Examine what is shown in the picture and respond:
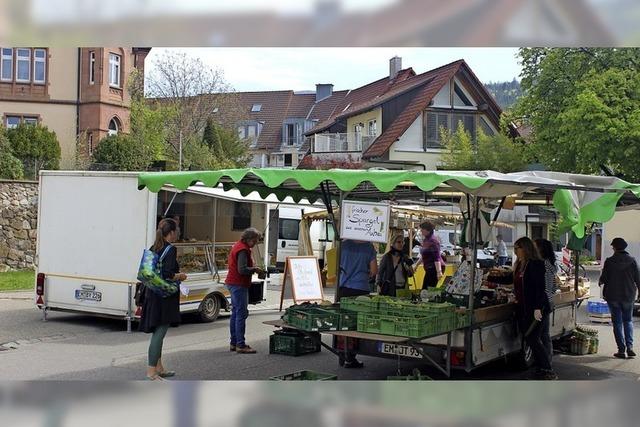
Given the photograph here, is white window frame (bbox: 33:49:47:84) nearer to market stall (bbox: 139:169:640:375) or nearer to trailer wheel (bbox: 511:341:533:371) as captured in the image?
market stall (bbox: 139:169:640:375)

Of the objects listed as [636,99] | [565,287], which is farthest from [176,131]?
[565,287]

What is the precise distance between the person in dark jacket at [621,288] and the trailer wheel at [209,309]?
6.66 metres

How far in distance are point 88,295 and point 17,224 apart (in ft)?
36.8

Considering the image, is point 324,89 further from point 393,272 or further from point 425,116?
point 393,272

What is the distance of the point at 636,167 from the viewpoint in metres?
27.0

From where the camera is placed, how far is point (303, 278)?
47.2ft

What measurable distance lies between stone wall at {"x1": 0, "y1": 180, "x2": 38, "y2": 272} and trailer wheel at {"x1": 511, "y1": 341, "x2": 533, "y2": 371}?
675 inches

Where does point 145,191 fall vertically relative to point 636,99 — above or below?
below

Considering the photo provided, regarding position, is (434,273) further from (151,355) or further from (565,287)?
(151,355)

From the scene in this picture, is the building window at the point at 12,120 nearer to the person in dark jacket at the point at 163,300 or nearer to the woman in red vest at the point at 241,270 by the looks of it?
the woman in red vest at the point at 241,270

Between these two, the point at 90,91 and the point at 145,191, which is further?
the point at 90,91

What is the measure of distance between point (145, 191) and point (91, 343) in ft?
8.17

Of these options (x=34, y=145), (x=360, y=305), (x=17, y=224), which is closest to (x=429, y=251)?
(x=360, y=305)

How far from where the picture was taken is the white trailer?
39.3ft
